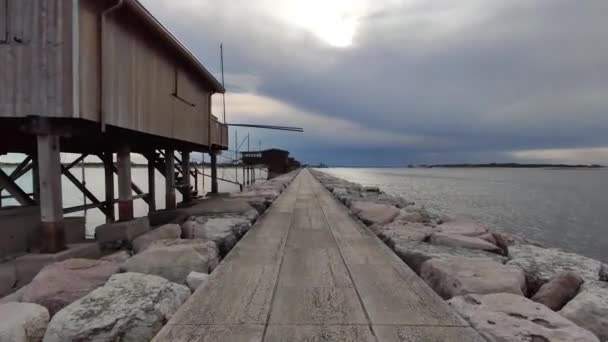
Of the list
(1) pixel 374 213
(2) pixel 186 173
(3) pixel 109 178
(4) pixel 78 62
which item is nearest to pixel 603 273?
(1) pixel 374 213

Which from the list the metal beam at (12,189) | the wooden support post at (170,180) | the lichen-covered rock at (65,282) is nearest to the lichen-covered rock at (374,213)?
the lichen-covered rock at (65,282)

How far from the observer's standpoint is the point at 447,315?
115 inches

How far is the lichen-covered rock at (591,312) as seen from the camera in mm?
2898

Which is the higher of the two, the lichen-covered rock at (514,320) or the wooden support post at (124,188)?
the wooden support post at (124,188)

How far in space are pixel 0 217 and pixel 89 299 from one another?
21.3 feet

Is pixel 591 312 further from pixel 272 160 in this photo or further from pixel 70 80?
pixel 272 160

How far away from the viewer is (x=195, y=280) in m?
3.70

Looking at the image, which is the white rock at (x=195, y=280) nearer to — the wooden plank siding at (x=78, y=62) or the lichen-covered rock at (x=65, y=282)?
the lichen-covered rock at (x=65, y=282)

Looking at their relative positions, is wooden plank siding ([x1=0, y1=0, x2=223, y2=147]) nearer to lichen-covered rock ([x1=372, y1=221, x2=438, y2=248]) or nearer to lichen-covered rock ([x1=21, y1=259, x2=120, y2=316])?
lichen-covered rock ([x1=21, y1=259, x2=120, y2=316])

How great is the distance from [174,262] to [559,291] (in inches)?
165

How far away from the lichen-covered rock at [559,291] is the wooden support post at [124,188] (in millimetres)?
8788

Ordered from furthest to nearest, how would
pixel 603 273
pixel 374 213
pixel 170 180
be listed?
pixel 170 180
pixel 374 213
pixel 603 273

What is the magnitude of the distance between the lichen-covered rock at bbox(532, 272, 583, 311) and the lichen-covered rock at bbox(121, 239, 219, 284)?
3670 millimetres

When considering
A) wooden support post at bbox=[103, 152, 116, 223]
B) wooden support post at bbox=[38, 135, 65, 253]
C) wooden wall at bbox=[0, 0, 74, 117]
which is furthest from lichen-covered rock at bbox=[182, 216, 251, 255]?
wooden support post at bbox=[103, 152, 116, 223]
